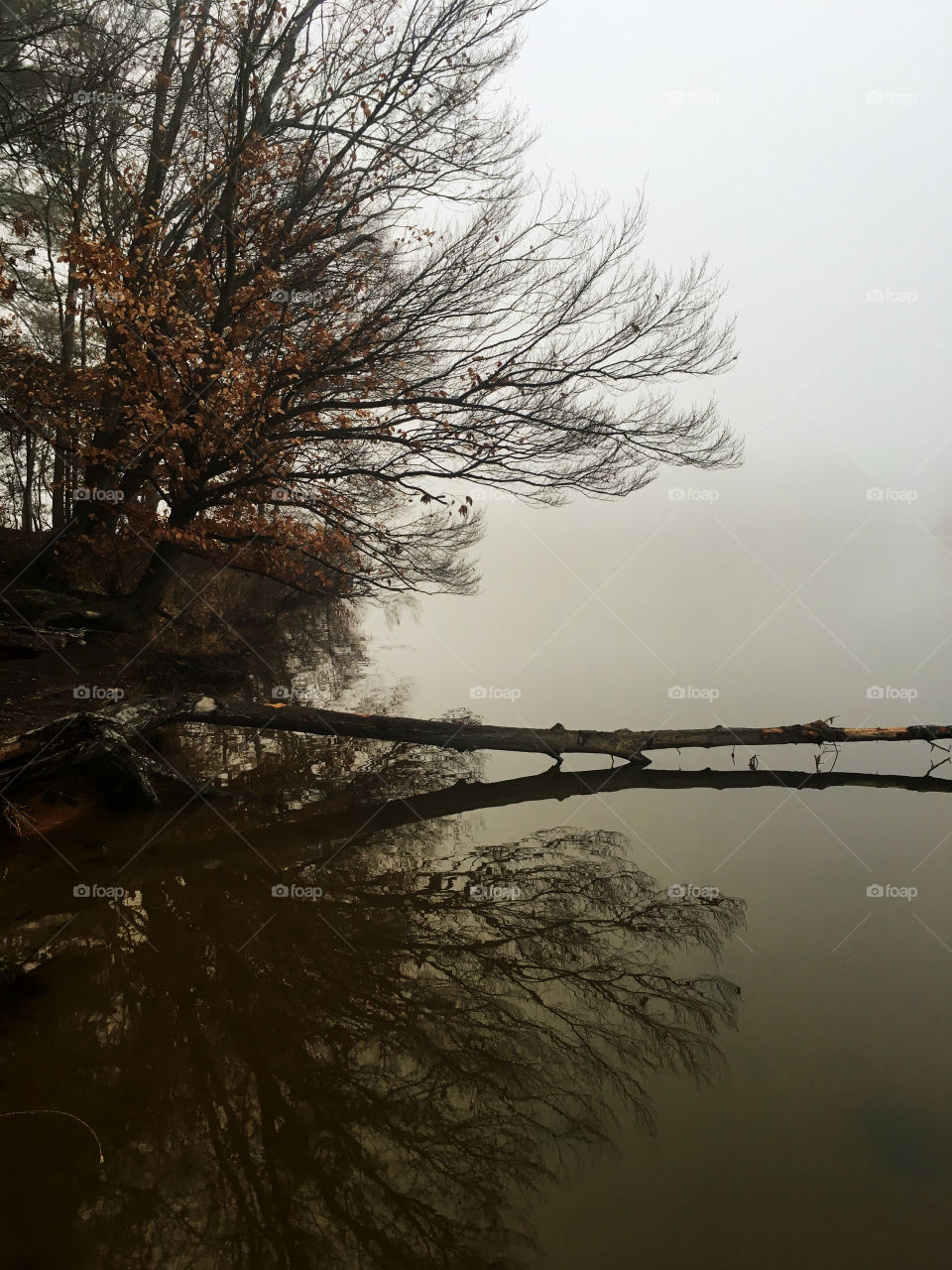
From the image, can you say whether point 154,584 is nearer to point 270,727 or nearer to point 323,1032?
point 270,727

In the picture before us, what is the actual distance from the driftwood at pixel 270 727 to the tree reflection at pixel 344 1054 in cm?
182

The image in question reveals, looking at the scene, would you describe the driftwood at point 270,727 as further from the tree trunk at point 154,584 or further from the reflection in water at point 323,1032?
the tree trunk at point 154,584

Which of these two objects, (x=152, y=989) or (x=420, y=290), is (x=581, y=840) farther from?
(x=420, y=290)

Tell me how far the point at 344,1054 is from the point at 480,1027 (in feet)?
2.74

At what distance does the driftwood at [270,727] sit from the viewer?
24.1 ft

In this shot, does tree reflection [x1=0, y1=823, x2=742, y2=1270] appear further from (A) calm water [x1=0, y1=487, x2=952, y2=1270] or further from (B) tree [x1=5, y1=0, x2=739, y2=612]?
(B) tree [x1=5, y1=0, x2=739, y2=612]

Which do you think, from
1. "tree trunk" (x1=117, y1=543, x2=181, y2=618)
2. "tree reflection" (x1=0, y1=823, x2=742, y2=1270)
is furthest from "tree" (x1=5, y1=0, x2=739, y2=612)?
"tree reflection" (x1=0, y1=823, x2=742, y2=1270)

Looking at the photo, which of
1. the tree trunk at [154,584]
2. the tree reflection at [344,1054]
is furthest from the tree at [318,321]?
the tree reflection at [344,1054]

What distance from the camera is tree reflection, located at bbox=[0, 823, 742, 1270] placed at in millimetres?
3393

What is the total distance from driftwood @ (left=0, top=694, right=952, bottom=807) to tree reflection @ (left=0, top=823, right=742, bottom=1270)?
1820 mm

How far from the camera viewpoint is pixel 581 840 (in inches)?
312

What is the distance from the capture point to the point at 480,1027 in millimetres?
4820

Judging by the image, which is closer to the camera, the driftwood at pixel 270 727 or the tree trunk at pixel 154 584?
the driftwood at pixel 270 727

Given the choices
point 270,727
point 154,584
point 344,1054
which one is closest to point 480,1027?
point 344,1054
